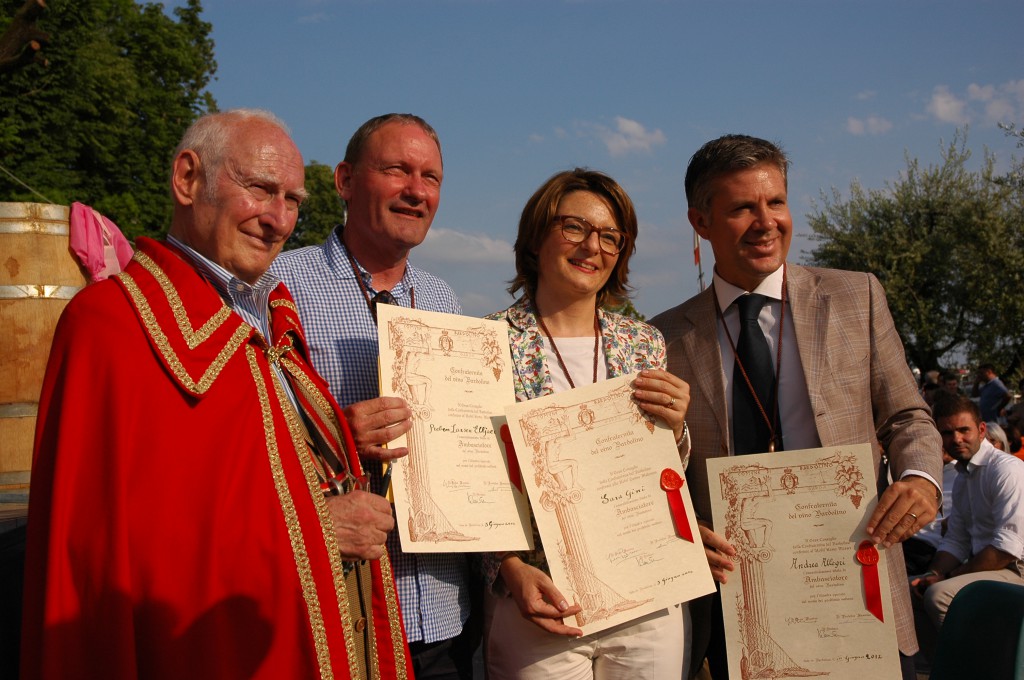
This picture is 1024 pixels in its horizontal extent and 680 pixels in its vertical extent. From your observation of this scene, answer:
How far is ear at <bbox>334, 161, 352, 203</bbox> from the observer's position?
321 cm

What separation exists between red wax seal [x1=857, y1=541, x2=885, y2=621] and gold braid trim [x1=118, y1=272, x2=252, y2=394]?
2.12 metres

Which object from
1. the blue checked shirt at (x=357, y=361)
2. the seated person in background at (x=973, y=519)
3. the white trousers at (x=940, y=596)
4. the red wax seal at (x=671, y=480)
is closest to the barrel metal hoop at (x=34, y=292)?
the blue checked shirt at (x=357, y=361)

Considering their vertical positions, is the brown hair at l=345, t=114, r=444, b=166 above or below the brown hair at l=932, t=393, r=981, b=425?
above

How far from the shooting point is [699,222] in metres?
3.39

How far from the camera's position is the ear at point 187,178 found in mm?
2395

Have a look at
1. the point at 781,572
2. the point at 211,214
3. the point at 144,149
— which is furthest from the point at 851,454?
the point at 144,149

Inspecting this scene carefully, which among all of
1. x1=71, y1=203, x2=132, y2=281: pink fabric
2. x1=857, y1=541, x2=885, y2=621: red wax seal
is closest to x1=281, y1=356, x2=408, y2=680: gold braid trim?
x1=857, y1=541, x2=885, y2=621: red wax seal

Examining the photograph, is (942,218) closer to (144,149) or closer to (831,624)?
(144,149)

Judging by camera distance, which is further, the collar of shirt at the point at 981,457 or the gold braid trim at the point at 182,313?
the collar of shirt at the point at 981,457

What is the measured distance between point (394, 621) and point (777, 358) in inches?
68.1

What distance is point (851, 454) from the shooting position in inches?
109

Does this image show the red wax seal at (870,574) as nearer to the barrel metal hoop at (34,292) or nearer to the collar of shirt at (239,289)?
the collar of shirt at (239,289)

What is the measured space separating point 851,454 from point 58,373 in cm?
237

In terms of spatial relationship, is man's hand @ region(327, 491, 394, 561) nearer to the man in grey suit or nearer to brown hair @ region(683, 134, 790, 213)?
the man in grey suit
